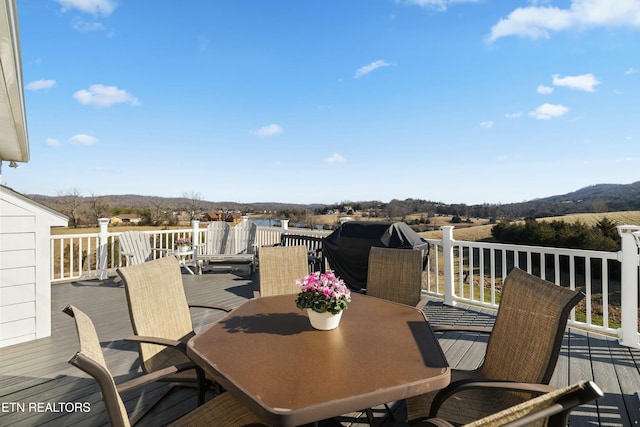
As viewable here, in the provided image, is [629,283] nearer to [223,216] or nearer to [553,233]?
[223,216]

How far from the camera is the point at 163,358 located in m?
1.99

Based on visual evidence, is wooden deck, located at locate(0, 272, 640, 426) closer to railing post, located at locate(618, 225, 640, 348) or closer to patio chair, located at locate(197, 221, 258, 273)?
→ railing post, located at locate(618, 225, 640, 348)

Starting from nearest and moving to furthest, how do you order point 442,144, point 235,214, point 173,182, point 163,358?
1. point 163,358
2. point 235,214
3. point 442,144
4. point 173,182

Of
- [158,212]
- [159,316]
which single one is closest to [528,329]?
[159,316]

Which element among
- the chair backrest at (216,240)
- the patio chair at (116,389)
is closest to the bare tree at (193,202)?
the chair backrest at (216,240)

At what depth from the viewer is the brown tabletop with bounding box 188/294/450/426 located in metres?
1.10

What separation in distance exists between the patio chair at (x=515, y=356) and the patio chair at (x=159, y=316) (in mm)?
1312

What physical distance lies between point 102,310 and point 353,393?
4.56 m

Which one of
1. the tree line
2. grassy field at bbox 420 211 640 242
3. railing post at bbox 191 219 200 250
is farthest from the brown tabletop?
the tree line

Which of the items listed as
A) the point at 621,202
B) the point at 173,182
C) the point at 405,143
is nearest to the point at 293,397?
the point at 405,143

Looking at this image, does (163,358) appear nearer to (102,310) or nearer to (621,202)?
(102,310)

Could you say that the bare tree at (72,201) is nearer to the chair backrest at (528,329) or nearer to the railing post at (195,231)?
the railing post at (195,231)

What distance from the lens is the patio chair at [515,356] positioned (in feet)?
4.42

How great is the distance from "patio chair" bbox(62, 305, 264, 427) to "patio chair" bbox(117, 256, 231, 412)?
0.91ft
